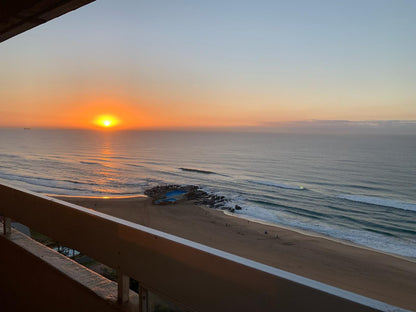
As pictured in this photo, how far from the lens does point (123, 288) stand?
1081 mm

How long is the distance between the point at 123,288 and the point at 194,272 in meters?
0.41

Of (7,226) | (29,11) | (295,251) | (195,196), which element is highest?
(29,11)

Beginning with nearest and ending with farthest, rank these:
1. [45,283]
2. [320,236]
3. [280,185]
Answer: [45,283] < [320,236] < [280,185]

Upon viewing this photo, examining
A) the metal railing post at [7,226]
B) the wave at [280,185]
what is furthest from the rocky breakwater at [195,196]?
the metal railing post at [7,226]

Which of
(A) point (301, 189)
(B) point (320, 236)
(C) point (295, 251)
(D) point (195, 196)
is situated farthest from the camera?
(A) point (301, 189)

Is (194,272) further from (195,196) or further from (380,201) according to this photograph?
(380,201)

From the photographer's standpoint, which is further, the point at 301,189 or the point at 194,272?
the point at 301,189

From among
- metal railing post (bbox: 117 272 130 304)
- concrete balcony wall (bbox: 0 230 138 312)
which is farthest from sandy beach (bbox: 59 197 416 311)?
metal railing post (bbox: 117 272 130 304)

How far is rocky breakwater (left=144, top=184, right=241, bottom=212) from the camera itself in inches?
1049

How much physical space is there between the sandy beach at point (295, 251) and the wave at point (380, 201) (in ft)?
36.2

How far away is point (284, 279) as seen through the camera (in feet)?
2.14

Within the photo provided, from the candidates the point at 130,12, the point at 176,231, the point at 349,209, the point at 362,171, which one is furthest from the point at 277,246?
the point at 362,171

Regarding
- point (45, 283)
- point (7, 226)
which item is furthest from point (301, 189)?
point (45, 283)

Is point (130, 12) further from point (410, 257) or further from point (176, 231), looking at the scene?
point (410, 257)
